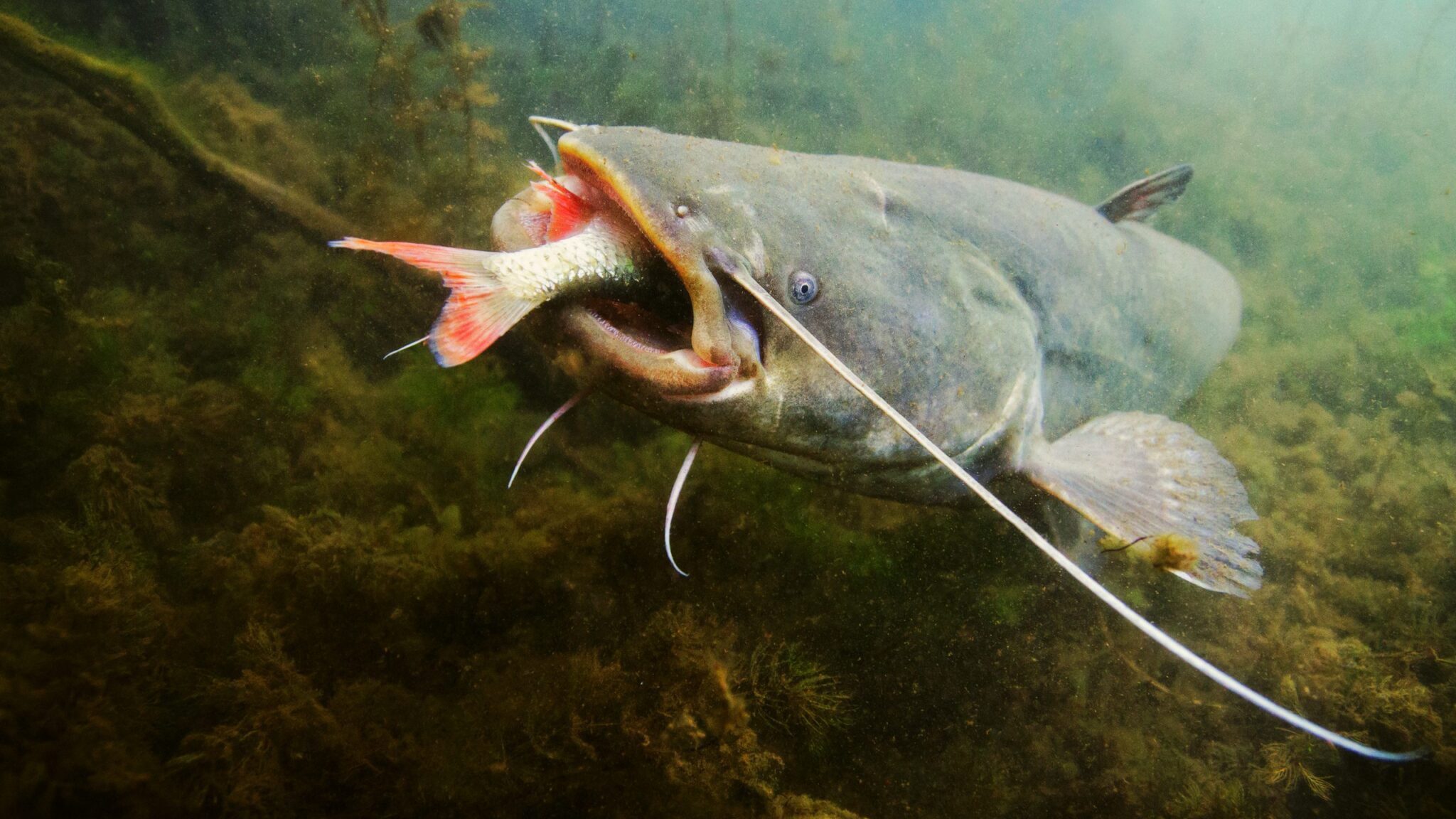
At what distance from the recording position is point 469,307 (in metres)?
1.29

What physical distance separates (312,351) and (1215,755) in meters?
6.70

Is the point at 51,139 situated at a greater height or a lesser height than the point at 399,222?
lesser

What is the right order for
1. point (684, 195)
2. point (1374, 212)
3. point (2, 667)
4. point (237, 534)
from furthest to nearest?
point (1374, 212), point (237, 534), point (2, 667), point (684, 195)

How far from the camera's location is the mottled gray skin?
5.27 feet

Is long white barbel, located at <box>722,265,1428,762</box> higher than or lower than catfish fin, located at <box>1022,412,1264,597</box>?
higher

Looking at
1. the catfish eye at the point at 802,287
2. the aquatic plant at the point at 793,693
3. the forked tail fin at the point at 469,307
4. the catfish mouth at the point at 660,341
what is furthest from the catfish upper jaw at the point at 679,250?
the aquatic plant at the point at 793,693

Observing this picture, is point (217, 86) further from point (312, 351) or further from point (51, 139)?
point (312, 351)

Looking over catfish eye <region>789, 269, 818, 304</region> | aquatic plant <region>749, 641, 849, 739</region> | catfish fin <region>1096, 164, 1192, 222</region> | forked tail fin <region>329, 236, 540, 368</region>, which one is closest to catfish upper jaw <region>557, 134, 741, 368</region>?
catfish eye <region>789, 269, 818, 304</region>

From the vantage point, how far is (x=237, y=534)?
404 cm

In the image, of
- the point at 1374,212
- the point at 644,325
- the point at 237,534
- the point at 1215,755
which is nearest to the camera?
the point at 644,325

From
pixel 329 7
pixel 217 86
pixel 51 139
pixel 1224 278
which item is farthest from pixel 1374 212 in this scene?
pixel 51 139

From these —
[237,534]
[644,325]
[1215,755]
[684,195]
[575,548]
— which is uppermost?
[684,195]

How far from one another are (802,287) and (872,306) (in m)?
0.26

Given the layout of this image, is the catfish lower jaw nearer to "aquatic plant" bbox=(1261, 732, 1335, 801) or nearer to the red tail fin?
the red tail fin
